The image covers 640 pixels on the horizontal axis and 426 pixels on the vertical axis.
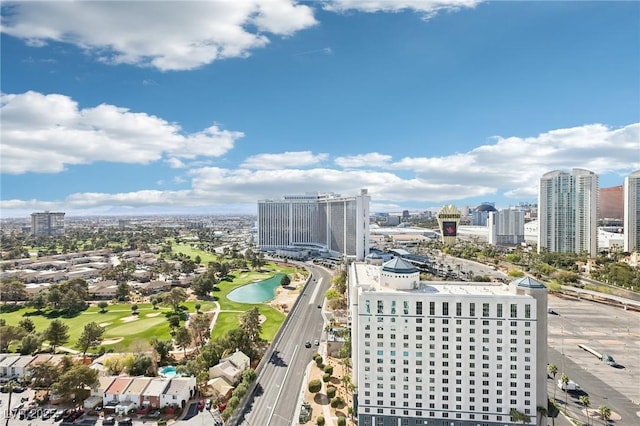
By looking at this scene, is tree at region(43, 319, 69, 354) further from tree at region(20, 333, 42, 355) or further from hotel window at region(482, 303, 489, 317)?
hotel window at region(482, 303, 489, 317)

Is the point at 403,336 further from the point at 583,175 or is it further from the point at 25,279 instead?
the point at 583,175

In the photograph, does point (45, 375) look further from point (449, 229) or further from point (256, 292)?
point (449, 229)

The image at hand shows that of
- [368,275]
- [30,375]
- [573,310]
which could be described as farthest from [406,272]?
[573,310]

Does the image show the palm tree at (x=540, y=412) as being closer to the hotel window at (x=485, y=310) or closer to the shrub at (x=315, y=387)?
the hotel window at (x=485, y=310)

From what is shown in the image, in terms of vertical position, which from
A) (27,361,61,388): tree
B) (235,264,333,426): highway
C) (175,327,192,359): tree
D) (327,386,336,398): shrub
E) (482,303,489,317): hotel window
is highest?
(482,303,489,317): hotel window

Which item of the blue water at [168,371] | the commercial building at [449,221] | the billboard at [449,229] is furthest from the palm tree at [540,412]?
the billboard at [449,229]

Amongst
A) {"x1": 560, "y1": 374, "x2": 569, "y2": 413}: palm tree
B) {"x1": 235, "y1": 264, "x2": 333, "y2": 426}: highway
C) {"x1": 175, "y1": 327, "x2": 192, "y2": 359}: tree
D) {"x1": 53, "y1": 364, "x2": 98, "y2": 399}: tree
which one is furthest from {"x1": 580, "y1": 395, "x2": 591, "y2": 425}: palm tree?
{"x1": 53, "y1": 364, "x2": 98, "y2": 399}: tree
